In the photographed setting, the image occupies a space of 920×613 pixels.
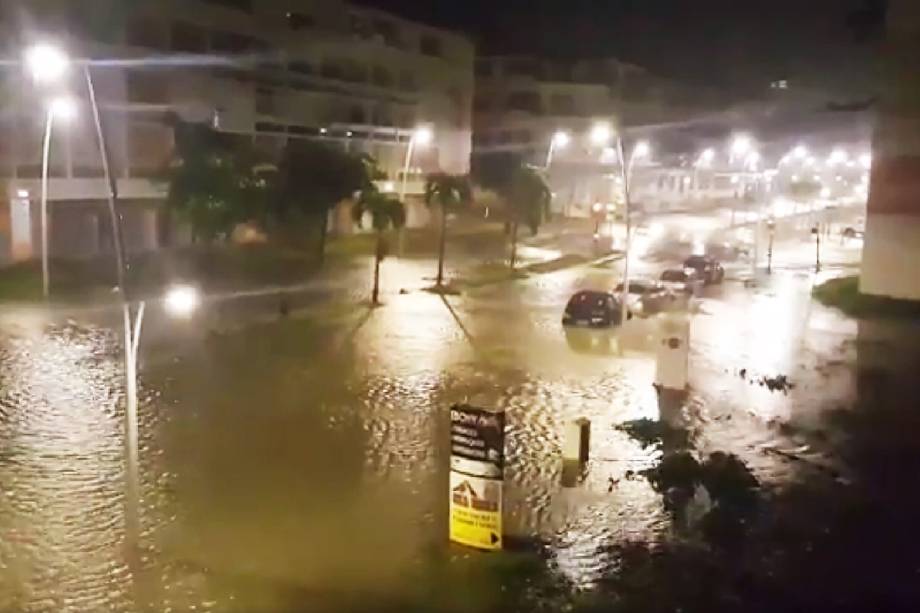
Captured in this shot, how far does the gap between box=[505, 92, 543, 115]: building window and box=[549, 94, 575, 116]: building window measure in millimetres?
2054

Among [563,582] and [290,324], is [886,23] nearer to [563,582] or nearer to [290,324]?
[290,324]

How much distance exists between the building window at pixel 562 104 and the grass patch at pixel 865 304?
57.0 meters

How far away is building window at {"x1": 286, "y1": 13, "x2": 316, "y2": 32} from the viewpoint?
62.8 m

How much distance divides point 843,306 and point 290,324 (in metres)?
21.1

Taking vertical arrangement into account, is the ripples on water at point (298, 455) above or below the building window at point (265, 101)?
below

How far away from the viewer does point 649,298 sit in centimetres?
3912

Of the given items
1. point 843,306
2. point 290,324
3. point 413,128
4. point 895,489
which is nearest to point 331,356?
point 290,324

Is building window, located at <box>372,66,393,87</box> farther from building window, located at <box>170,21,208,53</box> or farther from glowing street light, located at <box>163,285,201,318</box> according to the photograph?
glowing street light, located at <box>163,285,201,318</box>

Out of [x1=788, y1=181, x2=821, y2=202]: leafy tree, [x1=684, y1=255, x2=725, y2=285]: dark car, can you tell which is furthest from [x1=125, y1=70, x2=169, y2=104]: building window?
[x1=788, y1=181, x2=821, y2=202]: leafy tree

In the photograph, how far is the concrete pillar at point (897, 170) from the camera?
39.0 metres

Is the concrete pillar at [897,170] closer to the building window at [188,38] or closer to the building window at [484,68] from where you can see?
the building window at [188,38]

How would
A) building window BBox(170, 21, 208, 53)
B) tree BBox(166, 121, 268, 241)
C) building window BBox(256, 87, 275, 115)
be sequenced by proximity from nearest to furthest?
1. tree BBox(166, 121, 268, 241)
2. building window BBox(170, 21, 208, 53)
3. building window BBox(256, 87, 275, 115)

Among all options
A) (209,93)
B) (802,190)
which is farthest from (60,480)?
(802,190)

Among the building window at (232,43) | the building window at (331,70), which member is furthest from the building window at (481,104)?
the building window at (232,43)
